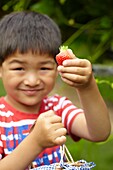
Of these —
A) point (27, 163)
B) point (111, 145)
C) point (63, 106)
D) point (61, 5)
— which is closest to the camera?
point (27, 163)

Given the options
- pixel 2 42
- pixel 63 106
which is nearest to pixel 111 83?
pixel 63 106

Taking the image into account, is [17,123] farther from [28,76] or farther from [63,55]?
[63,55]

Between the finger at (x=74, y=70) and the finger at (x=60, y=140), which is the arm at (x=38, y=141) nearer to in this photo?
the finger at (x=60, y=140)

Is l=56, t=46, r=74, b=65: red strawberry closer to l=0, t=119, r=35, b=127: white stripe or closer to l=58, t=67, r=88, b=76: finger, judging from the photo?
l=58, t=67, r=88, b=76: finger

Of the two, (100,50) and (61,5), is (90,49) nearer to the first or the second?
(100,50)

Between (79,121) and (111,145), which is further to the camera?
(111,145)

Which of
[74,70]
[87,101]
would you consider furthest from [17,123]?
[74,70]

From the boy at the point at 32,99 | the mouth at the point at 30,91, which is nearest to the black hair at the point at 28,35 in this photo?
the boy at the point at 32,99
